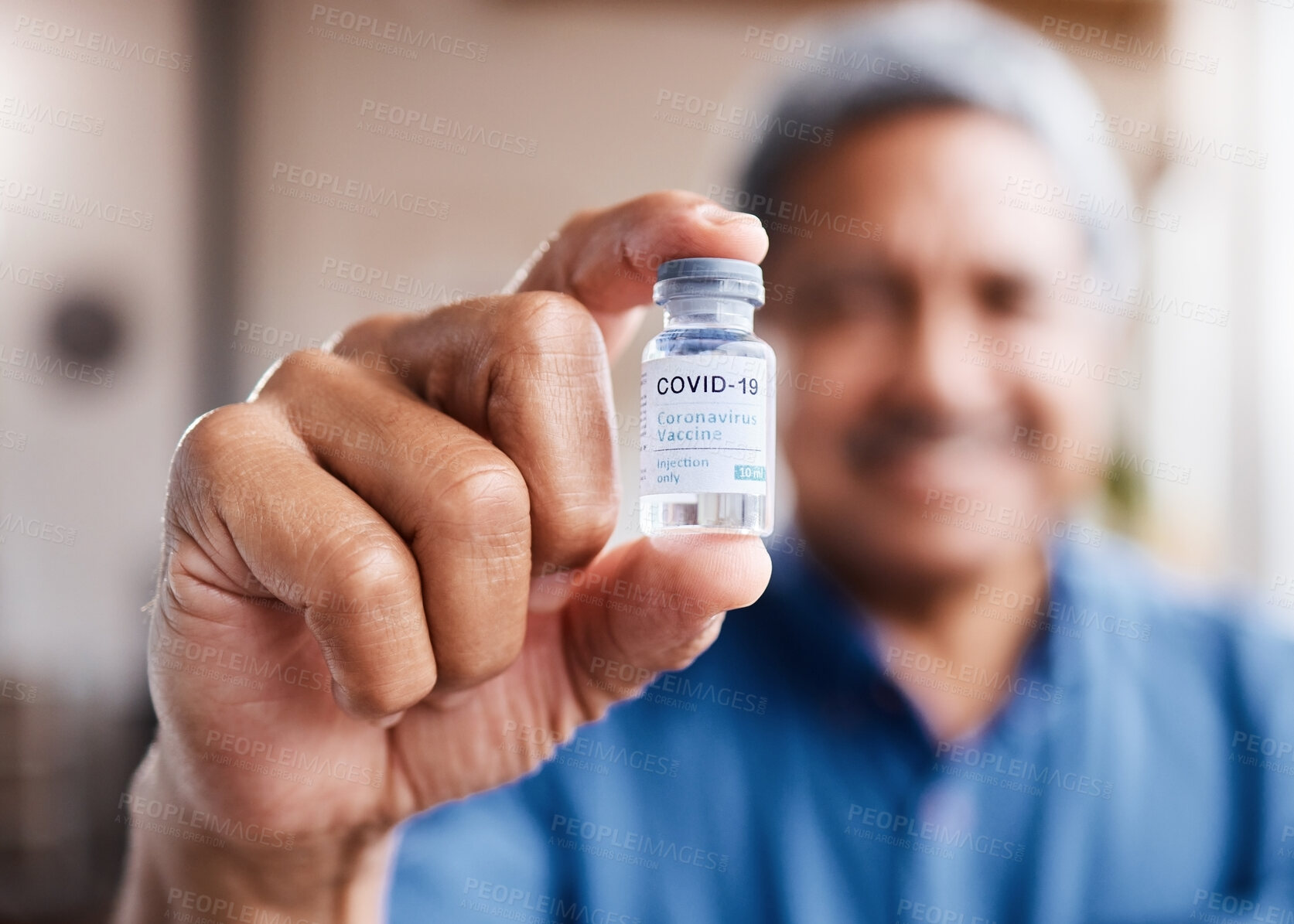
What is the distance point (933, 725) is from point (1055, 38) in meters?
3.01

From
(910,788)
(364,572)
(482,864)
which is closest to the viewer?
(364,572)

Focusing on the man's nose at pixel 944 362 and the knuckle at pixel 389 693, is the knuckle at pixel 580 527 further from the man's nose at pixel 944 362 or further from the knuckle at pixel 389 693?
the man's nose at pixel 944 362

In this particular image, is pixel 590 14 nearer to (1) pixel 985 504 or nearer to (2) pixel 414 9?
(2) pixel 414 9

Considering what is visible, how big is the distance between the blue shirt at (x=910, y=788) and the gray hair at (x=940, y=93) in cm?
81

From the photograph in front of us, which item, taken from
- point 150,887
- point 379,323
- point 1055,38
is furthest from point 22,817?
point 1055,38

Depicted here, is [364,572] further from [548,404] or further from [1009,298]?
[1009,298]

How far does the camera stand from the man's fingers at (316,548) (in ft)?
2.62

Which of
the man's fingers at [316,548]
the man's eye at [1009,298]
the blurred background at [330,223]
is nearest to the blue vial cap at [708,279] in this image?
the man's fingers at [316,548]

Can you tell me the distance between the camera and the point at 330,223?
4.01 meters

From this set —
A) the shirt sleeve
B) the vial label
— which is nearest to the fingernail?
the vial label

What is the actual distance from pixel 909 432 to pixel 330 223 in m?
2.95

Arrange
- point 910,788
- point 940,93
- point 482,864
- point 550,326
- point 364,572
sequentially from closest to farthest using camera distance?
1. point 364,572
2. point 550,326
3. point 482,864
4. point 940,93
5. point 910,788

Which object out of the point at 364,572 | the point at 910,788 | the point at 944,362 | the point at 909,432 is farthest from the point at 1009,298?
the point at 364,572

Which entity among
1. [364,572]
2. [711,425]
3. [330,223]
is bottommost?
[364,572]
